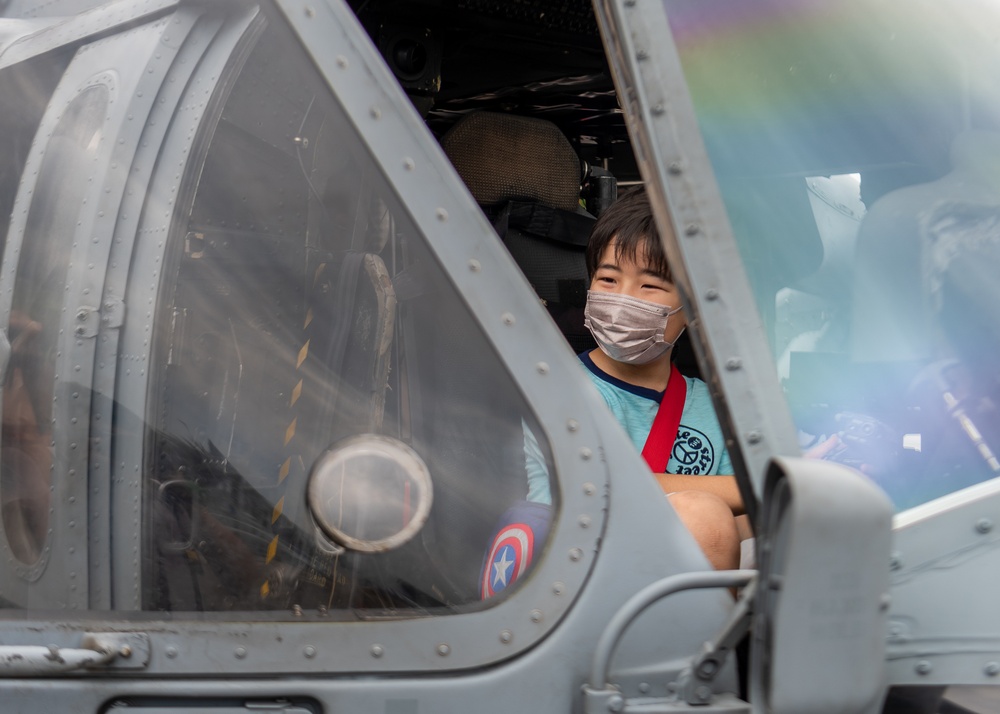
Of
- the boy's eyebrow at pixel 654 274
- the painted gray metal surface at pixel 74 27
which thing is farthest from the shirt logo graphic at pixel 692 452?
the painted gray metal surface at pixel 74 27

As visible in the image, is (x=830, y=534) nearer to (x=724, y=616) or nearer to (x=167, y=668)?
(x=724, y=616)

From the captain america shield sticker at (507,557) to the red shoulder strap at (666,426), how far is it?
75 cm

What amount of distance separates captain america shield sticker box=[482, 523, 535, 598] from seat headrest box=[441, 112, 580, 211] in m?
1.51

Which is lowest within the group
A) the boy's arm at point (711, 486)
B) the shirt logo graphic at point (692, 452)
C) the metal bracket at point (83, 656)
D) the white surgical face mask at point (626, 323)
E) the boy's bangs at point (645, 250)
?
the metal bracket at point (83, 656)

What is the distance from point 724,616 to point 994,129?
753 mm

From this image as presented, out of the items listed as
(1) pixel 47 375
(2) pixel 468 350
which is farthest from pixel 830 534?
(1) pixel 47 375

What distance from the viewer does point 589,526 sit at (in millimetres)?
1151

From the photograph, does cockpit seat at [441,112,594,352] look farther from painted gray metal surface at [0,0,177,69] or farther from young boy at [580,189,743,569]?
painted gray metal surface at [0,0,177,69]

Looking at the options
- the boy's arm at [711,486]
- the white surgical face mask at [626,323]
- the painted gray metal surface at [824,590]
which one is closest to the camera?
the painted gray metal surface at [824,590]

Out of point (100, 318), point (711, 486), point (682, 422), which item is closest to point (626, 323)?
point (682, 422)

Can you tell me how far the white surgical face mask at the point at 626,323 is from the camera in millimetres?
1912

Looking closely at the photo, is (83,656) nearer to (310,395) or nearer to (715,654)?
(310,395)

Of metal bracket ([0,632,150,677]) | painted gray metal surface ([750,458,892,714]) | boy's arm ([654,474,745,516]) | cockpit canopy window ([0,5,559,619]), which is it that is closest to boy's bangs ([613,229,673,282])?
boy's arm ([654,474,745,516])

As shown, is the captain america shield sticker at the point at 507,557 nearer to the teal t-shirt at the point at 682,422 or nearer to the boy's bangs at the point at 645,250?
the teal t-shirt at the point at 682,422
